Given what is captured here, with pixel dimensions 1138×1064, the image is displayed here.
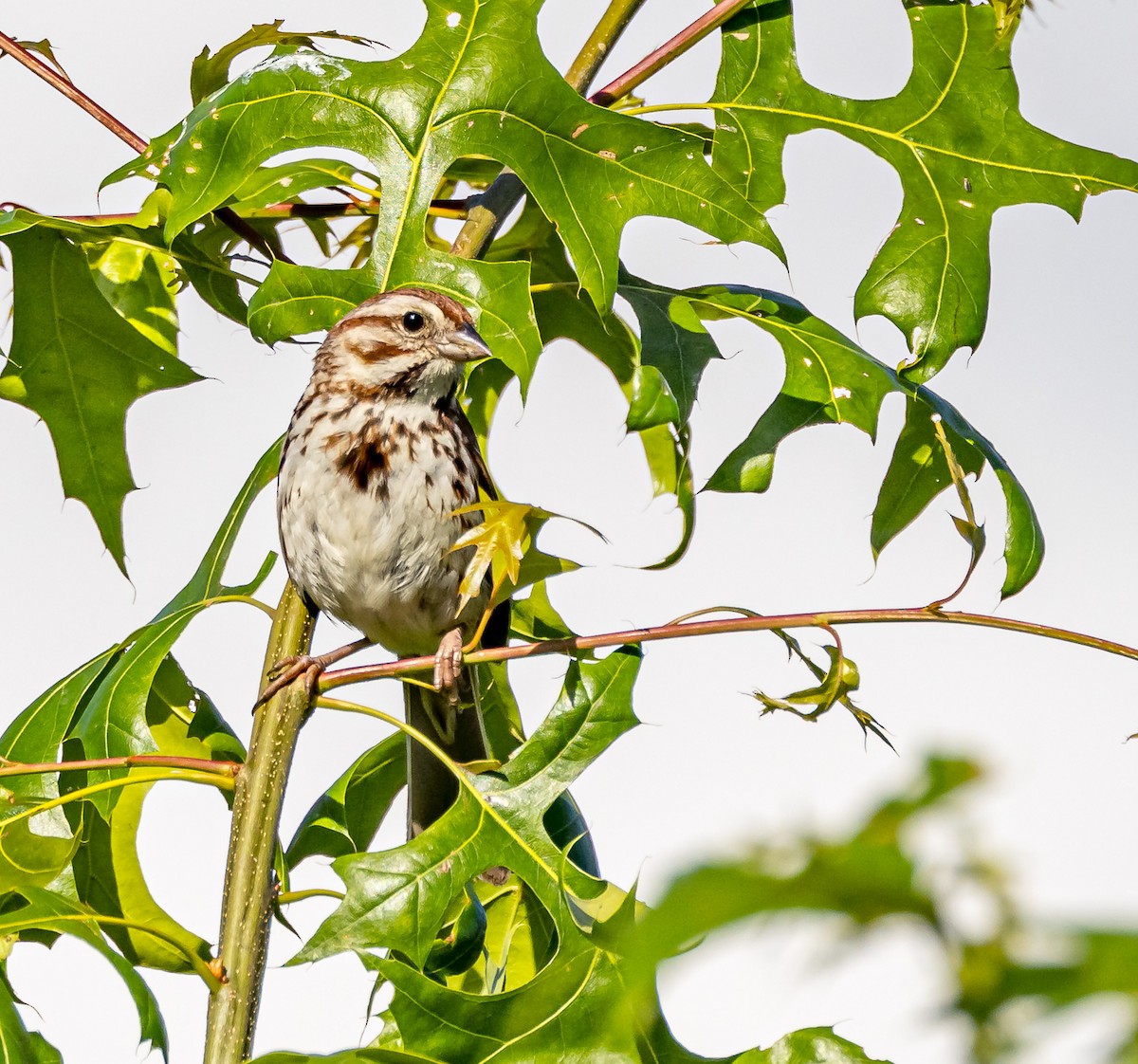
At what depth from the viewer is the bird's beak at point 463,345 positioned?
362 cm

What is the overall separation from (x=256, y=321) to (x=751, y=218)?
95 centimetres

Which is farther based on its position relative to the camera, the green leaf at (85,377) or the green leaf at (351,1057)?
the green leaf at (85,377)

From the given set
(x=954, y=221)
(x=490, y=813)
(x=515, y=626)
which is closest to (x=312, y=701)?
(x=490, y=813)

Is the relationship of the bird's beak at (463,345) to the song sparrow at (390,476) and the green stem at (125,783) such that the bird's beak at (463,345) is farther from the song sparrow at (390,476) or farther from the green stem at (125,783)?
the green stem at (125,783)

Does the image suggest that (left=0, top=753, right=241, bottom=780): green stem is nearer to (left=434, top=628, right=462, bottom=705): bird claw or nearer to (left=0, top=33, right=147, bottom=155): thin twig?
(left=434, top=628, right=462, bottom=705): bird claw

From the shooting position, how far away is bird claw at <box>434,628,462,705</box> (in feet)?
8.14

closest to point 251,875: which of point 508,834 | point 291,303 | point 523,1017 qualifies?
point 508,834

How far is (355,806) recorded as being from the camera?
3.29 meters

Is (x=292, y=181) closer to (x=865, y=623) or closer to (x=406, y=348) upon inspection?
(x=406, y=348)

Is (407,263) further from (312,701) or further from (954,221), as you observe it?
(954,221)

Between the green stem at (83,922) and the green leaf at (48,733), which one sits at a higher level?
the green leaf at (48,733)

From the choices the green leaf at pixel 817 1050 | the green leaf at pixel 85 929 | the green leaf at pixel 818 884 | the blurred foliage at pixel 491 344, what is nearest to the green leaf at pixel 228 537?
the blurred foliage at pixel 491 344

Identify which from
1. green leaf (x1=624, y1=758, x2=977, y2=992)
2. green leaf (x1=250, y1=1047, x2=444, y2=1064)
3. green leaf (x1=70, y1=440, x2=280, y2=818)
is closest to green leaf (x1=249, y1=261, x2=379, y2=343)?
green leaf (x1=70, y1=440, x2=280, y2=818)

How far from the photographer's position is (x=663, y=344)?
3016mm
